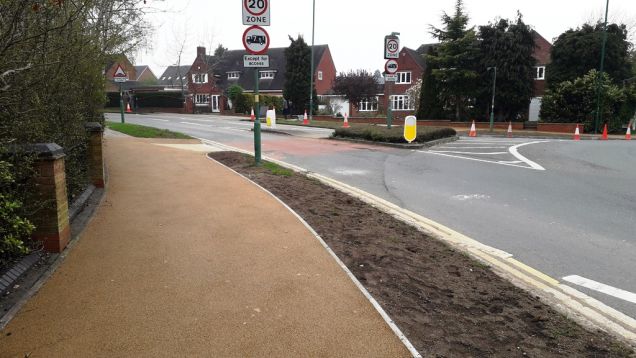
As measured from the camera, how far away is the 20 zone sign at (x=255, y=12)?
10.5m

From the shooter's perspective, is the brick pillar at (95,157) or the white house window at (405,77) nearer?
the brick pillar at (95,157)

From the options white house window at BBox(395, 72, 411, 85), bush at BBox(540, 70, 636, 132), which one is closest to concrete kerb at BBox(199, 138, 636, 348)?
bush at BBox(540, 70, 636, 132)

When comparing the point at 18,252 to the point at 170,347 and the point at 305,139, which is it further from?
the point at 305,139

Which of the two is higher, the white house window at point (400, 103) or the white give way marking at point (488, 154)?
the white house window at point (400, 103)

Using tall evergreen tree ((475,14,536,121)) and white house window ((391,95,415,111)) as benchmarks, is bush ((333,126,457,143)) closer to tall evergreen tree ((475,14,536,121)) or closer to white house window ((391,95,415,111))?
tall evergreen tree ((475,14,536,121))

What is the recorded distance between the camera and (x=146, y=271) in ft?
14.9

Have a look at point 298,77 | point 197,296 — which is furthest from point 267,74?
point 197,296

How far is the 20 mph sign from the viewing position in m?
10.7

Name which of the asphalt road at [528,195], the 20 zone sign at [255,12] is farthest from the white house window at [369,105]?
the 20 zone sign at [255,12]

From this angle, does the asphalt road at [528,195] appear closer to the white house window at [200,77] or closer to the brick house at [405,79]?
the brick house at [405,79]

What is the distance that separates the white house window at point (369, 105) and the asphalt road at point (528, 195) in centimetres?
3140

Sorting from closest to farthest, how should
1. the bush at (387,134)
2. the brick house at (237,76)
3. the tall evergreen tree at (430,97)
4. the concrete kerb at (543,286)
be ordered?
1. the concrete kerb at (543,286)
2. the bush at (387,134)
3. the tall evergreen tree at (430,97)
4. the brick house at (237,76)

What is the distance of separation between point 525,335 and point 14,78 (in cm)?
480

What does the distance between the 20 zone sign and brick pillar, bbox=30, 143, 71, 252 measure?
21.4 ft
